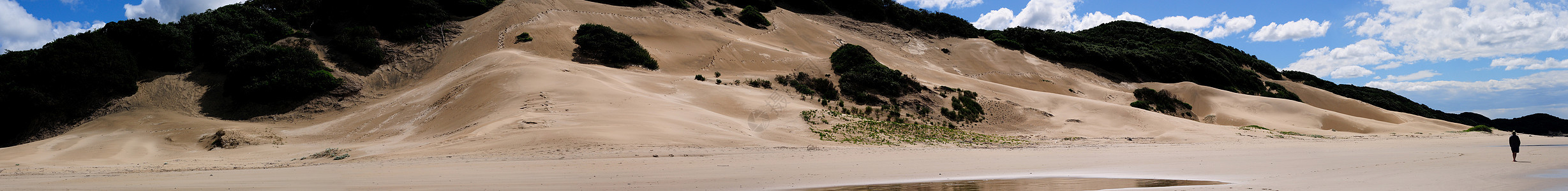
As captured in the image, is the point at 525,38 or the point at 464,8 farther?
the point at 464,8

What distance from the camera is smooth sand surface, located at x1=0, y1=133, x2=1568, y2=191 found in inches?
332

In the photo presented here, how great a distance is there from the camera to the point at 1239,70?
192 ft

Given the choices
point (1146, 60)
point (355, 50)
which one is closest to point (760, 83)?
point (355, 50)

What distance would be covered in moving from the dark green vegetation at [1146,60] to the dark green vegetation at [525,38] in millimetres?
33130

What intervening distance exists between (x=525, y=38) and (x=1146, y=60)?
1661 inches

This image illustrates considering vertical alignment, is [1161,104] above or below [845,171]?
above

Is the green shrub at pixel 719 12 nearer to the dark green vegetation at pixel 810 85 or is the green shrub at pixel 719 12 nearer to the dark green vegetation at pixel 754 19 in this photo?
the dark green vegetation at pixel 754 19

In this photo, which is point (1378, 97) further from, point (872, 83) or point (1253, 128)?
point (872, 83)

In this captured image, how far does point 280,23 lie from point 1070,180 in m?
36.8

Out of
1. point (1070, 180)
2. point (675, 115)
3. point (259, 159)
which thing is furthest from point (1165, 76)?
point (259, 159)

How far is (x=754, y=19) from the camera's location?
49844 millimetres

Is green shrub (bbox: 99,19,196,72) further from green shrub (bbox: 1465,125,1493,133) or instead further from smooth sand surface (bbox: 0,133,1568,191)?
green shrub (bbox: 1465,125,1493,133)

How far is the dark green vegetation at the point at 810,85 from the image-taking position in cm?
2795

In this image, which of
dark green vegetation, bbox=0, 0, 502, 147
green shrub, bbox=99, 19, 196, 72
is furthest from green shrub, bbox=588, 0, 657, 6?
green shrub, bbox=99, 19, 196, 72
